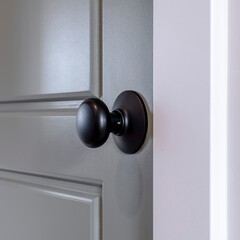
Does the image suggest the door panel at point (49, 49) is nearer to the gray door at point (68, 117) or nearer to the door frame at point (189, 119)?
the gray door at point (68, 117)

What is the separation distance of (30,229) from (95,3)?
39 centimetres

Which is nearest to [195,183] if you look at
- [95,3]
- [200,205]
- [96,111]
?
[200,205]

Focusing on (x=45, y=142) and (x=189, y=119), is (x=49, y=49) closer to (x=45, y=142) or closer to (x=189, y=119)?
(x=45, y=142)

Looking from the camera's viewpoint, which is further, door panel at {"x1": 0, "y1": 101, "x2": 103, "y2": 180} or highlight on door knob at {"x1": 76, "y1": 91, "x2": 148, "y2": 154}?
door panel at {"x1": 0, "y1": 101, "x2": 103, "y2": 180}

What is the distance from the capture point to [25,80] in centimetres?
55

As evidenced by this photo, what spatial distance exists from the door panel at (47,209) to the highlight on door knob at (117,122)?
4.3 inches

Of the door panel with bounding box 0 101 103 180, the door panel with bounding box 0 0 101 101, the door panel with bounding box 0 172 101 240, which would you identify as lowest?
the door panel with bounding box 0 172 101 240

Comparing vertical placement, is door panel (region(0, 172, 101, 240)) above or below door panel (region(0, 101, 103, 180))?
below

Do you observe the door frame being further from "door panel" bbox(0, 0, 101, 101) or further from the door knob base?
"door panel" bbox(0, 0, 101, 101)

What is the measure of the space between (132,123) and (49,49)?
0.71 ft

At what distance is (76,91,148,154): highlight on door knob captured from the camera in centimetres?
34

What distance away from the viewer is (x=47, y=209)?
517 millimetres

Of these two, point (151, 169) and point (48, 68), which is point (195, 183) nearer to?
point (151, 169)

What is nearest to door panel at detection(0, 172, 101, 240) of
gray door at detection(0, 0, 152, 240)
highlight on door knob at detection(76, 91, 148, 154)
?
gray door at detection(0, 0, 152, 240)
